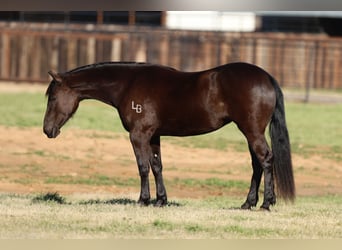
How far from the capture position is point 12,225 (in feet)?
32.5

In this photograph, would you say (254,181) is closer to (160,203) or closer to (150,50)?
(160,203)

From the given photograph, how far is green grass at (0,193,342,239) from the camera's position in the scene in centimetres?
945

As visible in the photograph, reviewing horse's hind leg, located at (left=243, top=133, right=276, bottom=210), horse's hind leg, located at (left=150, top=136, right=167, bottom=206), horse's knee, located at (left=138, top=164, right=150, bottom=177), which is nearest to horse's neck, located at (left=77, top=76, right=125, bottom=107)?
horse's hind leg, located at (left=150, top=136, right=167, bottom=206)

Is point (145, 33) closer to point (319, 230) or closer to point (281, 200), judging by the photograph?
point (281, 200)

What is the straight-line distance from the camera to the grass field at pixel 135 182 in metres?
9.86

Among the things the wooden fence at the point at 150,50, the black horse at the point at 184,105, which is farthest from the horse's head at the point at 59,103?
the wooden fence at the point at 150,50

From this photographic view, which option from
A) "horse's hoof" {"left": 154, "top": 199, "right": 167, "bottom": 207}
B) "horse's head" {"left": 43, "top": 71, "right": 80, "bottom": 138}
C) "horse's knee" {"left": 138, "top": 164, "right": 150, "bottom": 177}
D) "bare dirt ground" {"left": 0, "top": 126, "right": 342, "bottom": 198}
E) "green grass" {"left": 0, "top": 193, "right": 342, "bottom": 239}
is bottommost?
"bare dirt ground" {"left": 0, "top": 126, "right": 342, "bottom": 198}

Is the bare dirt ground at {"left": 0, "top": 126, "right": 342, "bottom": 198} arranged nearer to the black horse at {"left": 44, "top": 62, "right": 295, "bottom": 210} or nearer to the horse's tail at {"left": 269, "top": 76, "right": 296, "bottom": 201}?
the black horse at {"left": 44, "top": 62, "right": 295, "bottom": 210}

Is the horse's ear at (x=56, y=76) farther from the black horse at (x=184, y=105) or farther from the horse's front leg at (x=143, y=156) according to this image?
the horse's front leg at (x=143, y=156)

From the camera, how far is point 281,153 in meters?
11.3

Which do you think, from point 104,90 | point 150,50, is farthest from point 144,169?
point 150,50

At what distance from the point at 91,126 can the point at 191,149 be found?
3.16 meters

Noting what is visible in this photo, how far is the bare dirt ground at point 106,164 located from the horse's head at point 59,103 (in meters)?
3.56

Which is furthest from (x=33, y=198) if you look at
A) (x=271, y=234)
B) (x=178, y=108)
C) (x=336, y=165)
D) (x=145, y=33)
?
(x=145, y=33)
